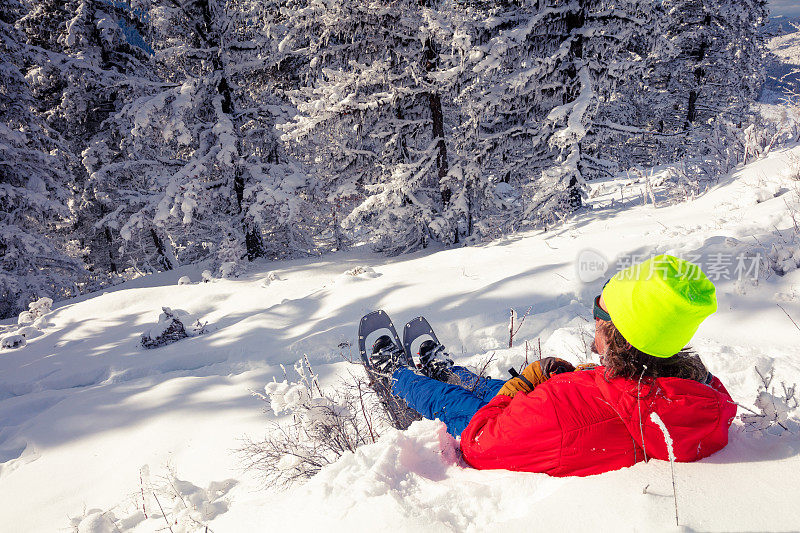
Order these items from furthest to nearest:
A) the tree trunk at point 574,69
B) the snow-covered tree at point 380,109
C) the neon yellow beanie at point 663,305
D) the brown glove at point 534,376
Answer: the snow-covered tree at point 380,109 → the tree trunk at point 574,69 → the brown glove at point 534,376 → the neon yellow beanie at point 663,305

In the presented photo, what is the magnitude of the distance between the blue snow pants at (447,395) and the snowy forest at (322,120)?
6.03m

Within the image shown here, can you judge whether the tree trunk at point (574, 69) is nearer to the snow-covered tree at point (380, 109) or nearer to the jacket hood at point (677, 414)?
the snow-covered tree at point (380, 109)

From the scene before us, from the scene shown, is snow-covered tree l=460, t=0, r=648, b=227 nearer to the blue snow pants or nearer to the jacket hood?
the blue snow pants

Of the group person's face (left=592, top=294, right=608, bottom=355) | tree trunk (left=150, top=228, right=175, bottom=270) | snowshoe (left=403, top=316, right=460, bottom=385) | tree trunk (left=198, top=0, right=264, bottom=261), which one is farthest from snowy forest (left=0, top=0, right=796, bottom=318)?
person's face (left=592, top=294, right=608, bottom=355)

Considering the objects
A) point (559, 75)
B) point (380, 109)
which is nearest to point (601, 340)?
Answer: point (380, 109)

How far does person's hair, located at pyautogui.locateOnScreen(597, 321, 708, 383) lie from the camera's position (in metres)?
1.47

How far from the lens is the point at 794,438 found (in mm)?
1470

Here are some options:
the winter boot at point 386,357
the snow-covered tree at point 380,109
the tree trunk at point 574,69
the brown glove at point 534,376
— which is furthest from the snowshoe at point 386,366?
the tree trunk at point 574,69

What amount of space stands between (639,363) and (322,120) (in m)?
8.38

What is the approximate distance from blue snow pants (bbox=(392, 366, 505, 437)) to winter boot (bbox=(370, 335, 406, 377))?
18cm

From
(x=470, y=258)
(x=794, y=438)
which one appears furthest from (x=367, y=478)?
(x=470, y=258)

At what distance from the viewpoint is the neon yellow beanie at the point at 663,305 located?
131 centimetres

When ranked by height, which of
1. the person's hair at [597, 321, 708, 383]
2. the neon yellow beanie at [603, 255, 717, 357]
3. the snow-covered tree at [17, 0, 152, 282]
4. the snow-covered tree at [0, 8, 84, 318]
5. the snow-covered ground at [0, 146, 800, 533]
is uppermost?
the snow-covered tree at [17, 0, 152, 282]

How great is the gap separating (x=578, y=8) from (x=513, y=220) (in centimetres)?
448
